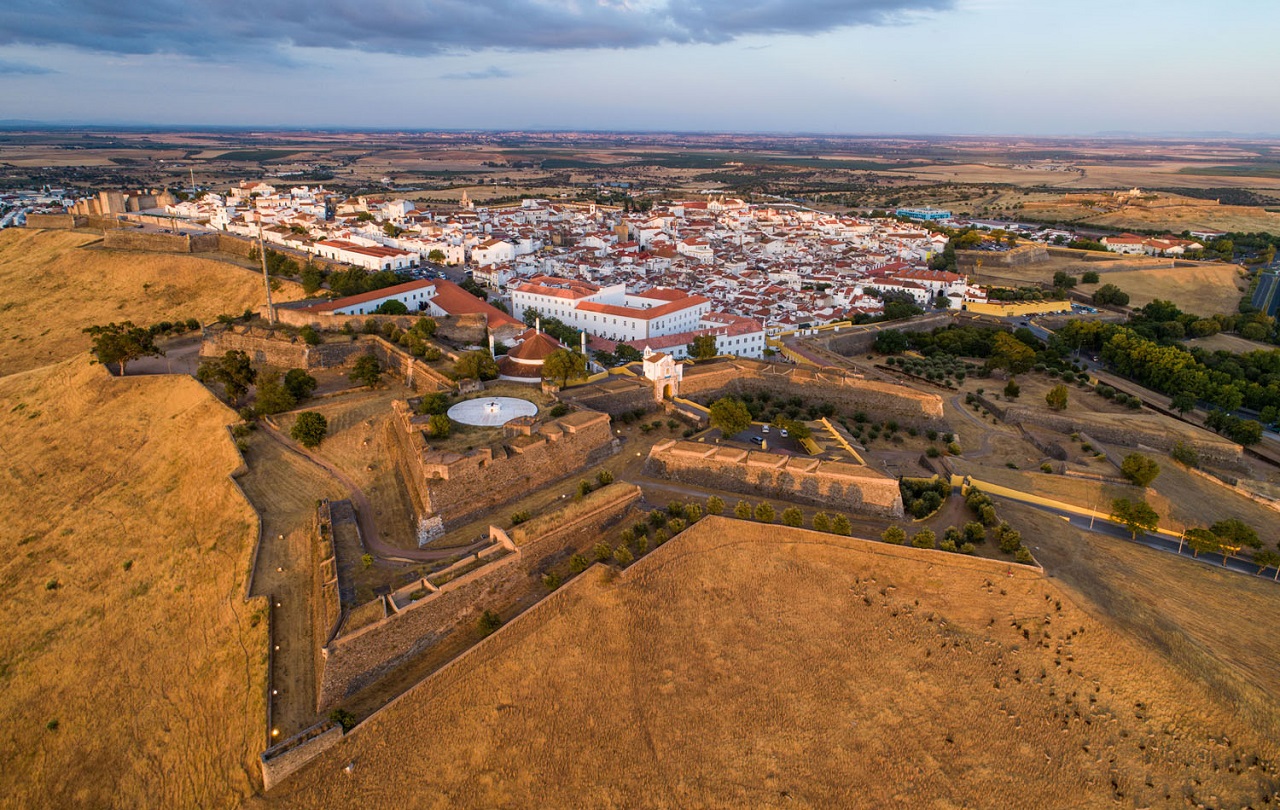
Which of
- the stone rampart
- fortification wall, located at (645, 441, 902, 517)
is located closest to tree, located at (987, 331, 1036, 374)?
fortification wall, located at (645, 441, 902, 517)

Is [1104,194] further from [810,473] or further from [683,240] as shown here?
[810,473]

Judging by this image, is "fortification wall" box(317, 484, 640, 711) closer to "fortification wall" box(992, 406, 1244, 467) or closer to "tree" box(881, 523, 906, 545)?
"tree" box(881, 523, 906, 545)

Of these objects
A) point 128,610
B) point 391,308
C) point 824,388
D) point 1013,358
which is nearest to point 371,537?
point 128,610

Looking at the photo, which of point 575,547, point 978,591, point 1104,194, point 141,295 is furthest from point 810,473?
point 1104,194

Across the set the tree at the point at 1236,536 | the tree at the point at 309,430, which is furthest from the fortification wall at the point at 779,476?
the tree at the point at 309,430

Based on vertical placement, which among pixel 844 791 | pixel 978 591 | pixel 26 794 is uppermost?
pixel 978 591
